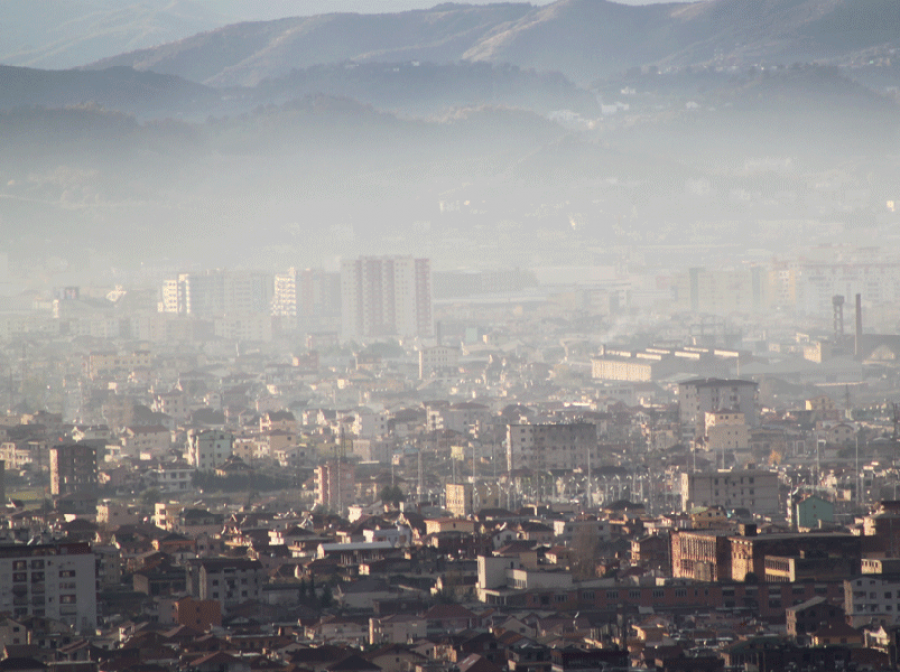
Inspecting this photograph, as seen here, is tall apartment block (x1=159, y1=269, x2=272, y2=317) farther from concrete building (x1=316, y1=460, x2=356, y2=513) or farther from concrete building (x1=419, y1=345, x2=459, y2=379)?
concrete building (x1=316, y1=460, x2=356, y2=513)

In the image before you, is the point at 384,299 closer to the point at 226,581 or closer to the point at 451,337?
the point at 451,337

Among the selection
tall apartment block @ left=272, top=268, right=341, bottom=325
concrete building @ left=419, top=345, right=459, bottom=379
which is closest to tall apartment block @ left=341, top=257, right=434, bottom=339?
tall apartment block @ left=272, top=268, right=341, bottom=325

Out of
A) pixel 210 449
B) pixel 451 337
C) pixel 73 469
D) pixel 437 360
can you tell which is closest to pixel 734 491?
pixel 73 469

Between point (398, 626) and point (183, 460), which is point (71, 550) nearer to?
point (398, 626)

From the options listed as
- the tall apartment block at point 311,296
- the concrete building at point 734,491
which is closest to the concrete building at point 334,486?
the concrete building at point 734,491

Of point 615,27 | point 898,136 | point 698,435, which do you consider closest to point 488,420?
point 698,435
